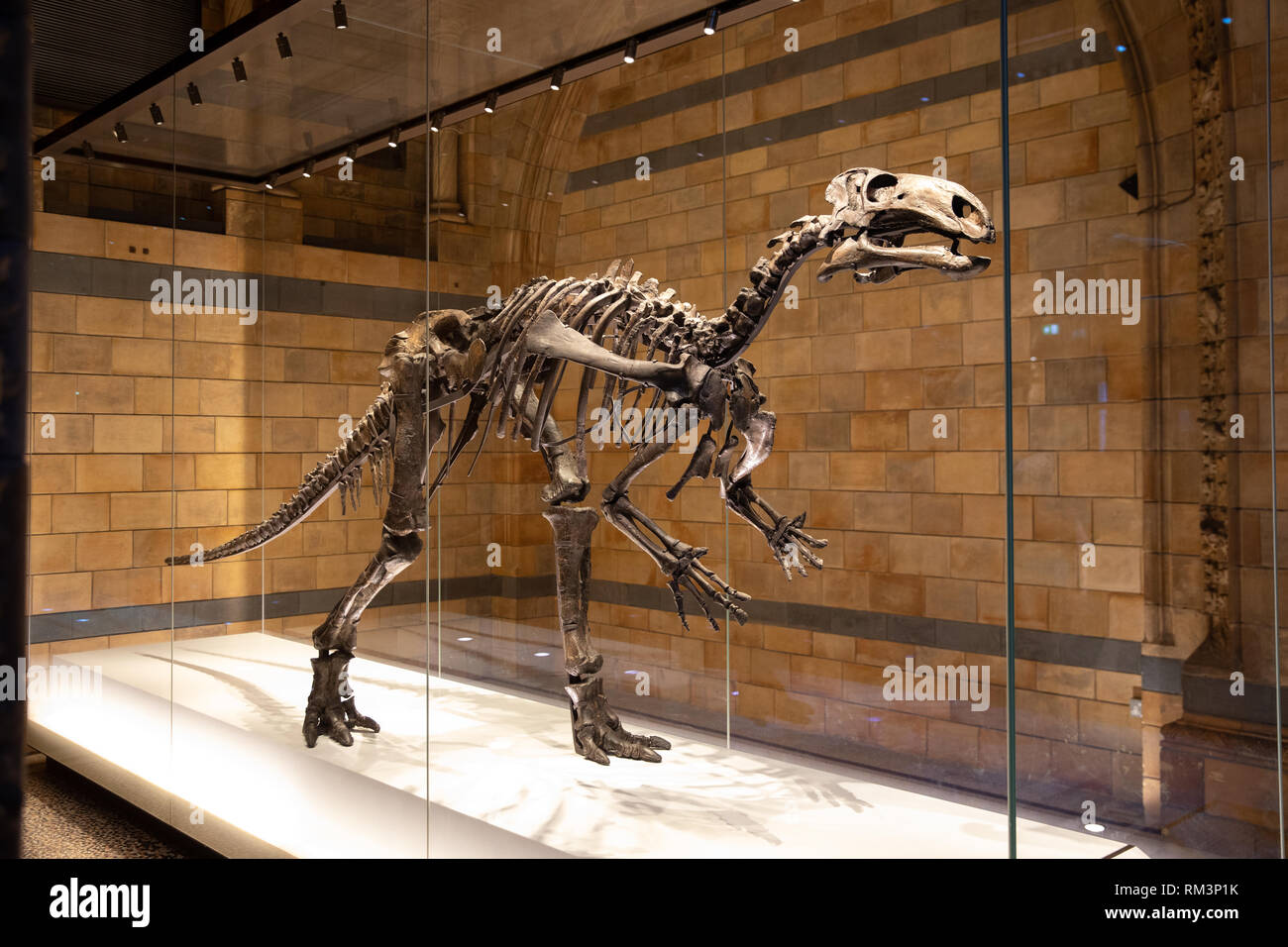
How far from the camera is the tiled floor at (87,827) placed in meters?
5.01

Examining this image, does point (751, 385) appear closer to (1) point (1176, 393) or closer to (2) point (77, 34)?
(1) point (1176, 393)

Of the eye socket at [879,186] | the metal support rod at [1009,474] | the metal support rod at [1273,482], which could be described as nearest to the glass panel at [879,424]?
the eye socket at [879,186]

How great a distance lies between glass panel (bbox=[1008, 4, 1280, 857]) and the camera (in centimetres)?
223

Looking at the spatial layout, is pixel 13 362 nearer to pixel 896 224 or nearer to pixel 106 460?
pixel 896 224

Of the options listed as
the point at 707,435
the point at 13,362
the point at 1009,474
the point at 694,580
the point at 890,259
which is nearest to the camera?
the point at 13,362

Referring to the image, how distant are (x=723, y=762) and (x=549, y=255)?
7.88 ft

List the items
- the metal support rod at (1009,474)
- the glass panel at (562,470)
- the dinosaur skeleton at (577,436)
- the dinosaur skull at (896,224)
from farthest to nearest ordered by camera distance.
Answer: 1. the dinosaur skeleton at (577,436)
2. the glass panel at (562,470)
3. the dinosaur skull at (896,224)
4. the metal support rod at (1009,474)

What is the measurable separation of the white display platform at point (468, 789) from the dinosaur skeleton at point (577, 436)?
0.17 metres

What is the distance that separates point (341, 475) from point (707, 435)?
1769 millimetres

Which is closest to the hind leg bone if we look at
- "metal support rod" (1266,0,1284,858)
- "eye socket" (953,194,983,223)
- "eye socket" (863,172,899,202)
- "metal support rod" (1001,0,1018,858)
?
"eye socket" (863,172,899,202)

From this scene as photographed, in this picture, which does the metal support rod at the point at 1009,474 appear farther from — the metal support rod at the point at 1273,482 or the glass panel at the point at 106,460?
the glass panel at the point at 106,460

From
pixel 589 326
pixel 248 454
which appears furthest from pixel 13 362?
pixel 248 454

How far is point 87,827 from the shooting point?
5.48m

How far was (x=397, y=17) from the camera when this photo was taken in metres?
3.76
